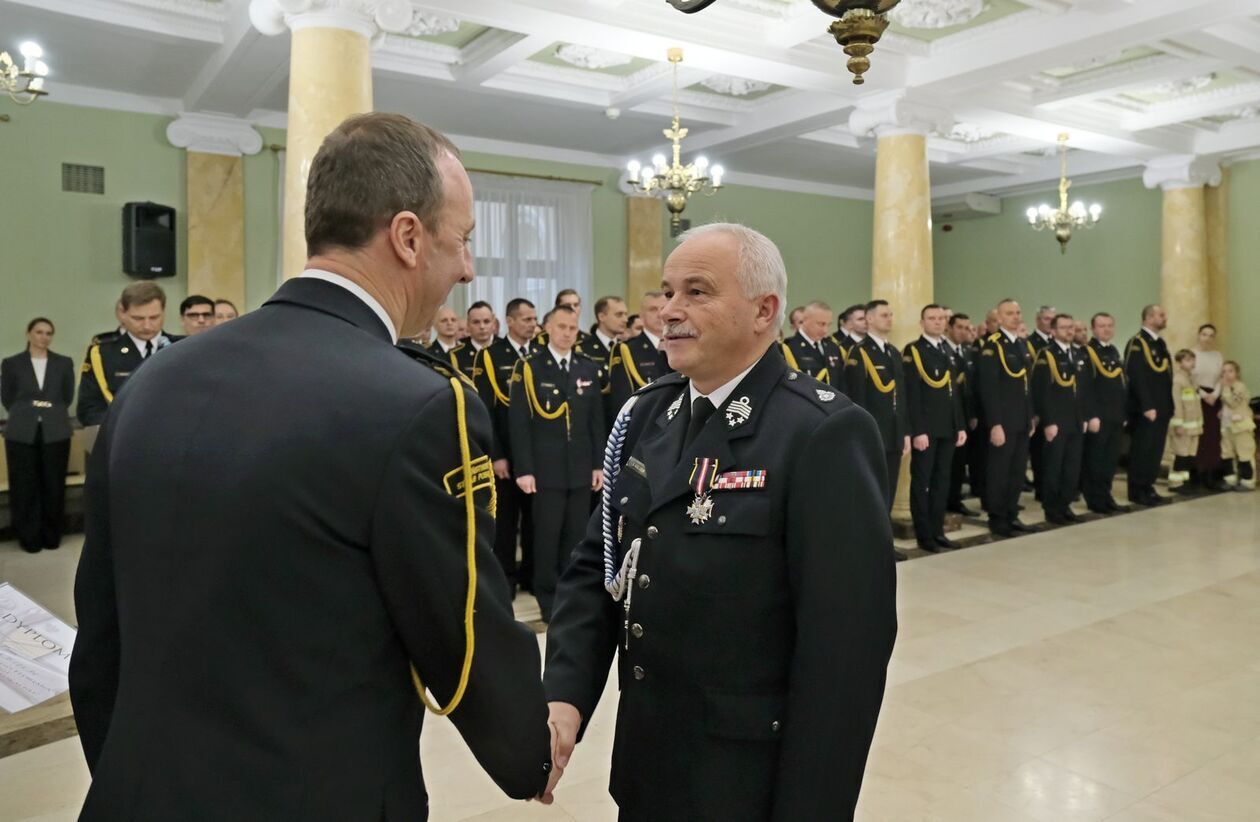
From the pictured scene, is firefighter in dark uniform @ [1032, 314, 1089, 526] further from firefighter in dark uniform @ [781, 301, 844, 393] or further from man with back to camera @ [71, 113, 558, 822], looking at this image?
man with back to camera @ [71, 113, 558, 822]

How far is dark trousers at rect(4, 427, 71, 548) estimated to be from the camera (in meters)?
6.55

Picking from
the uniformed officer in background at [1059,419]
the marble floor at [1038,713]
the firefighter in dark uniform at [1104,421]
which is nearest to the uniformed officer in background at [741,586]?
the marble floor at [1038,713]

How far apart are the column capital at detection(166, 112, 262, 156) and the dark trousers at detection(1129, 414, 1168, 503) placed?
851 cm

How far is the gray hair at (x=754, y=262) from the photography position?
161 centimetres

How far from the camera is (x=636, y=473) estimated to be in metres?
1.72

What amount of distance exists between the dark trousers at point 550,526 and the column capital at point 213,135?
226 inches

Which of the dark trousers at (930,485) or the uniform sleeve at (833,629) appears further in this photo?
the dark trousers at (930,485)

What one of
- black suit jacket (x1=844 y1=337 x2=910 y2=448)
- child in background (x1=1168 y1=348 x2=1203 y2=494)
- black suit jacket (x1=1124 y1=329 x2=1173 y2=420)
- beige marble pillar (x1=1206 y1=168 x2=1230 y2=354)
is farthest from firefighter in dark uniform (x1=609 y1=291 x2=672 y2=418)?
beige marble pillar (x1=1206 y1=168 x2=1230 y2=354)

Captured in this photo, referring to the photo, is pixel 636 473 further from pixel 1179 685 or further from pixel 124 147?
pixel 124 147

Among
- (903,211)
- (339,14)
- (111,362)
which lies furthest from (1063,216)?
(111,362)

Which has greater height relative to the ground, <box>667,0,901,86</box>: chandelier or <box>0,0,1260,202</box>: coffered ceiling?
<box>0,0,1260,202</box>: coffered ceiling

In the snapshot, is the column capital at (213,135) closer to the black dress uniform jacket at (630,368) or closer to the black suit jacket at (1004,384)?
the black dress uniform jacket at (630,368)

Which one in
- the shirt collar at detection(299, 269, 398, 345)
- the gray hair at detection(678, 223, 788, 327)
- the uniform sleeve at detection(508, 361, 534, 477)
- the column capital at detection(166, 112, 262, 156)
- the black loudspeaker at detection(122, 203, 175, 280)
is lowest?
the uniform sleeve at detection(508, 361, 534, 477)

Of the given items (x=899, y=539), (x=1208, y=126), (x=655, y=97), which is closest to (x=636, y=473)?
(x=899, y=539)
